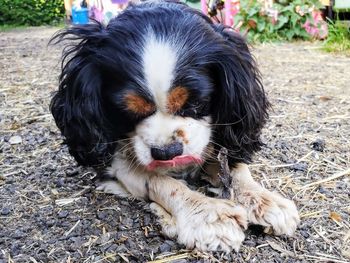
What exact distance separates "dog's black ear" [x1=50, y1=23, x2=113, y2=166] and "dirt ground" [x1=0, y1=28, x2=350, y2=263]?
0.26 m

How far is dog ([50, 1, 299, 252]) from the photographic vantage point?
224cm

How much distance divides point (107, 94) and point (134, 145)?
10.6 inches

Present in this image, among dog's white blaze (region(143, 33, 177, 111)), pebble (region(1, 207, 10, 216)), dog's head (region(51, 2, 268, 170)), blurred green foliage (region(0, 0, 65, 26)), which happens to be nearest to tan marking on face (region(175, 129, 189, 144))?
dog's head (region(51, 2, 268, 170))

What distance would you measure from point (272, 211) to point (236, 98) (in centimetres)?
60

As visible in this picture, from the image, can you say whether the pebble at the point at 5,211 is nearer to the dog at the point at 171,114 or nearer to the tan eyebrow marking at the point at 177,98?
the dog at the point at 171,114

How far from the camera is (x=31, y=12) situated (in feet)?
47.0

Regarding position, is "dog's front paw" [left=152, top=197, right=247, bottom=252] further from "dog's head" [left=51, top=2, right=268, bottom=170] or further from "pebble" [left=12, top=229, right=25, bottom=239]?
"pebble" [left=12, top=229, right=25, bottom=239]

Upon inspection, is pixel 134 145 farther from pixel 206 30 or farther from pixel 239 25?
pixel 239 25

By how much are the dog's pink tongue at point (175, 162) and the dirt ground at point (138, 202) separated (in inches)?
8.1

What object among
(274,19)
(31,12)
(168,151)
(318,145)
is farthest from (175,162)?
(31,12)

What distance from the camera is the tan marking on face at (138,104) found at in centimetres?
228

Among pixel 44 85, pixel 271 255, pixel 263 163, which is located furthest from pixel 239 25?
pixel 271 255

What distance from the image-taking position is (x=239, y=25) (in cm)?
780

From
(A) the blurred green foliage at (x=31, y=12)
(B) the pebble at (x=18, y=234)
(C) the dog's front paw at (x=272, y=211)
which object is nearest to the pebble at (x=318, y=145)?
(C) the dog's front paw at (x=272, y=211)
